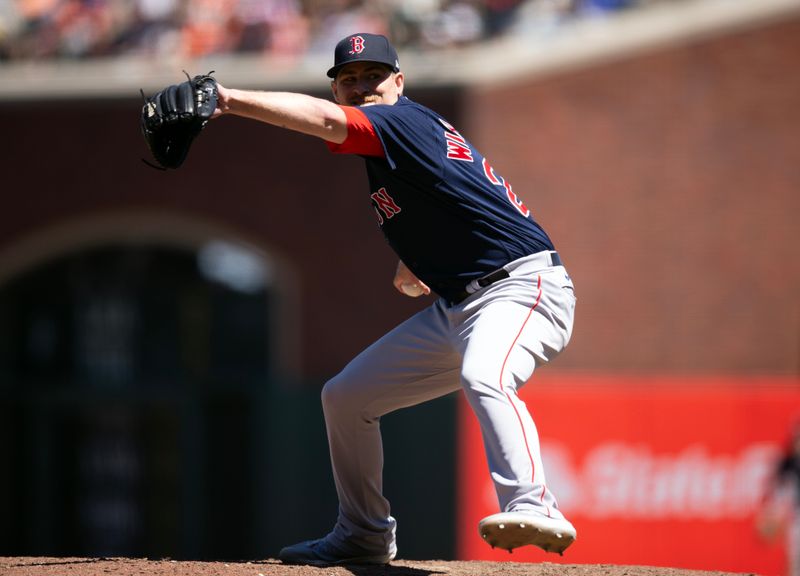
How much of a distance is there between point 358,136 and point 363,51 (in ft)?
1.59

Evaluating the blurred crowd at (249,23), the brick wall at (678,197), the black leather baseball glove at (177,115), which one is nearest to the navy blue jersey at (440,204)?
the black leather baseball glove at (177,115)

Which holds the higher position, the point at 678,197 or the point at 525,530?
the point at 678,197

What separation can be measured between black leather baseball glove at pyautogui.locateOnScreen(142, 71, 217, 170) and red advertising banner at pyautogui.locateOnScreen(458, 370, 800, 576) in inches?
289

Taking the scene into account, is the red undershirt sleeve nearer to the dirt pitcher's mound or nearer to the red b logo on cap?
the red b logo on cap

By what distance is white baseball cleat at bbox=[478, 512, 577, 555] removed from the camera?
13.0ft

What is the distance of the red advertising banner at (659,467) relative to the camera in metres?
10.9

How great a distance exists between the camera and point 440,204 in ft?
14.2

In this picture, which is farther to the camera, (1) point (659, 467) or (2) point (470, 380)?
(1) point (659, 467)

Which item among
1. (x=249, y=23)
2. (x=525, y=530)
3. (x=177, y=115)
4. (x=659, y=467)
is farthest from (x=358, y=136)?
(x=249, y=23)

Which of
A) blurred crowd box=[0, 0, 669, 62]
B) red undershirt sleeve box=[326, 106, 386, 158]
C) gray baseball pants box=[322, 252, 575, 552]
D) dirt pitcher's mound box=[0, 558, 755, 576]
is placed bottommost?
dirt pitcher's mound box=[0, 558, 755, 576]

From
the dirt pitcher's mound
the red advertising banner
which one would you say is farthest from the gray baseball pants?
the red advertising banner

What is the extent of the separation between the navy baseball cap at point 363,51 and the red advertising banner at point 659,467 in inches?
271

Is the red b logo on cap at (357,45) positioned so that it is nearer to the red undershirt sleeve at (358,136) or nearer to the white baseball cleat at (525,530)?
the red undershirt sleeve at (358,136)

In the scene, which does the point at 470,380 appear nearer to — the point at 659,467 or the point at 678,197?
the point at 659,467
